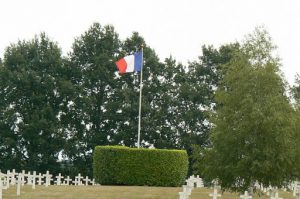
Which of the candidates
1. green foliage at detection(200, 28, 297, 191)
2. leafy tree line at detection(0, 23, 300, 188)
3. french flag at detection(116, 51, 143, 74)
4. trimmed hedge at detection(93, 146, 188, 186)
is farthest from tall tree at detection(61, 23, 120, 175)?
green foliage at detection(200, 28, 297, 191)

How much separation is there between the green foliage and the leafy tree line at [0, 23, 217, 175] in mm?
24106

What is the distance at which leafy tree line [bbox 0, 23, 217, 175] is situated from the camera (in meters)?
46.4

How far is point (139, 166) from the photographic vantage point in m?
31.3

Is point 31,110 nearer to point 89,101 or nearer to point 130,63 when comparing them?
point 89,101

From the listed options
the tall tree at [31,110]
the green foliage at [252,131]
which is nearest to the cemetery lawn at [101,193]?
the green foliage at [252,131]

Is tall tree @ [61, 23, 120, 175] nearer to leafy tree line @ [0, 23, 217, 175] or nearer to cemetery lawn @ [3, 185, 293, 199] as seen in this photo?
leafy tree line @ [0, 23, 217, 175]

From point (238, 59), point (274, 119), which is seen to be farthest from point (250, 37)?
point (274, 119)

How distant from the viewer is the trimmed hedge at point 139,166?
31.3 meters

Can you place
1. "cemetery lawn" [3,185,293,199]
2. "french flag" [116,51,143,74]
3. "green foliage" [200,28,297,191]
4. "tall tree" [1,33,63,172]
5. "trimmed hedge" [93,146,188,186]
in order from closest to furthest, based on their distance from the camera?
"green foliage" [200,28,297,191], "cemetery lawn" [3,185,293,199], "trimmed hedge" [93,146,188,186], "french flag" [116,51,143,74], "tall tree" [1,33,63,172]

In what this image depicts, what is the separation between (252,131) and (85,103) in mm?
26838

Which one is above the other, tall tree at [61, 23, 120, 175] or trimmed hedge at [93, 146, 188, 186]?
tall tree at [61, 23, 120, 175]

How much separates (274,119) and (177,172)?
38.0 feet

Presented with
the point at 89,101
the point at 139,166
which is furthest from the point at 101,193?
the point at 89,101

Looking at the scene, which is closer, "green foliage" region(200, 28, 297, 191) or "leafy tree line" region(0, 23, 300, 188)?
"green foliage" region(200, 28, 297, 191)
